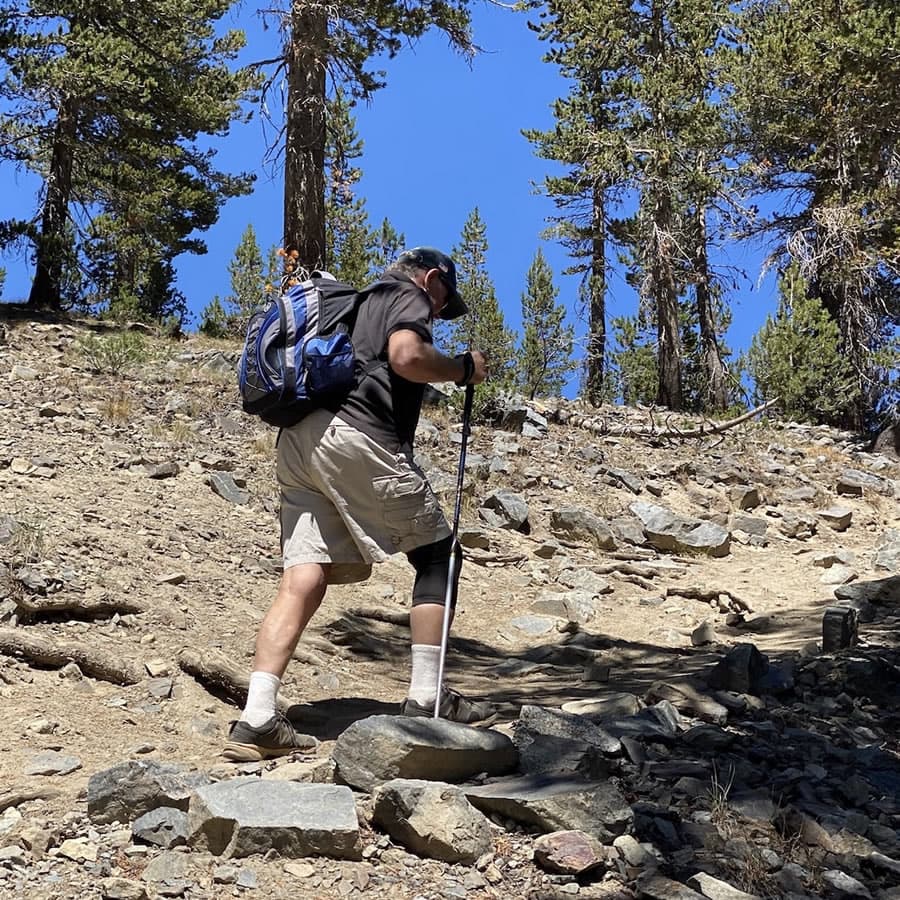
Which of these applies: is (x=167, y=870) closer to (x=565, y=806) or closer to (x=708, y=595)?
(x=565, y=806)

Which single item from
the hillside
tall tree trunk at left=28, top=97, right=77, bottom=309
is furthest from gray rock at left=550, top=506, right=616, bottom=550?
tall tree trunk at left=28, top=97, right=77, bottom=309

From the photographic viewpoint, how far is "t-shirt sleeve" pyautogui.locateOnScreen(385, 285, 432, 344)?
3.79 m

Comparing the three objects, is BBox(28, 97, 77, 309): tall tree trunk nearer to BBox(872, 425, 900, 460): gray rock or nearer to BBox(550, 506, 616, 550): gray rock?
BBox(550, 506, 616, 550): gray rock

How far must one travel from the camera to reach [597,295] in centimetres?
2606

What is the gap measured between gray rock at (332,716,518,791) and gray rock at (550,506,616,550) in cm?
581

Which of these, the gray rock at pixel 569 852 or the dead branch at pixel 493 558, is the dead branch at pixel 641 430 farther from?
the gray rock at pixel 569 852

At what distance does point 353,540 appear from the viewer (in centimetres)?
389

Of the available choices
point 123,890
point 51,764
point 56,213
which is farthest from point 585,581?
point 56,213

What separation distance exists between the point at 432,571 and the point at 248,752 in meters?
0.95

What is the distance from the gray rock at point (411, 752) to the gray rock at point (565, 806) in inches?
7.1

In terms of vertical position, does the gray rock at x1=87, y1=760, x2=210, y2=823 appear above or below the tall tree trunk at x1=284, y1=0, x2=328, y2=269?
below

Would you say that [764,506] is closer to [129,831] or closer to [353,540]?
[353,540]

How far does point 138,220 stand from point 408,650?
17.5 m

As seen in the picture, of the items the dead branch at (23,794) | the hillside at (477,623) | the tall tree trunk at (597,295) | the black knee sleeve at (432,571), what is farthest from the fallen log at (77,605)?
the tall tree trunk at (597,295)
